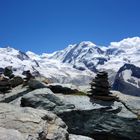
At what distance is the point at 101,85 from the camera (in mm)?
37250

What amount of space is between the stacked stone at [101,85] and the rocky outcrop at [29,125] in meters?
19.5

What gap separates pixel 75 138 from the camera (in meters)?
18.6

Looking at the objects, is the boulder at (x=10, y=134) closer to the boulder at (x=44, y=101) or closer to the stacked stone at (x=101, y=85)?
the boulder at (x=44, y=101)

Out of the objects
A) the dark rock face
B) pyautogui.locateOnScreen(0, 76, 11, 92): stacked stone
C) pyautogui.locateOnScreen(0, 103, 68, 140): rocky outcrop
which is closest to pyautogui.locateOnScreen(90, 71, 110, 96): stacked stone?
the dark rock face

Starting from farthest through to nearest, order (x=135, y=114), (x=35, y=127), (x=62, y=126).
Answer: (x=135, y=114) < (x=62, y=126) < (x=35, y=127)

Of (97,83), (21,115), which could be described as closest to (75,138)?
(21,115)

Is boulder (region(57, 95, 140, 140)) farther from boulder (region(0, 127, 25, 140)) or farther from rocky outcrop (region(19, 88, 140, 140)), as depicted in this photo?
boulder (region(0, 127, 25, 140))

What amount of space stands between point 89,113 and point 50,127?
1781 centimetres

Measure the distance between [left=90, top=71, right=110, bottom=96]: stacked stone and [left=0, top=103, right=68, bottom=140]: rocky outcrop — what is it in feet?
64.1

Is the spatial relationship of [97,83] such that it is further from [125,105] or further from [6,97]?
[6,97]

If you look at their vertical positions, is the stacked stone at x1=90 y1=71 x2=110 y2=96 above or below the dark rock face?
above

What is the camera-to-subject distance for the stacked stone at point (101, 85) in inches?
1458

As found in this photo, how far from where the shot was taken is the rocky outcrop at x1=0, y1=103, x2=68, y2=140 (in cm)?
1370

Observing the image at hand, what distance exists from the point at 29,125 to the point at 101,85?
22956 millimetres
